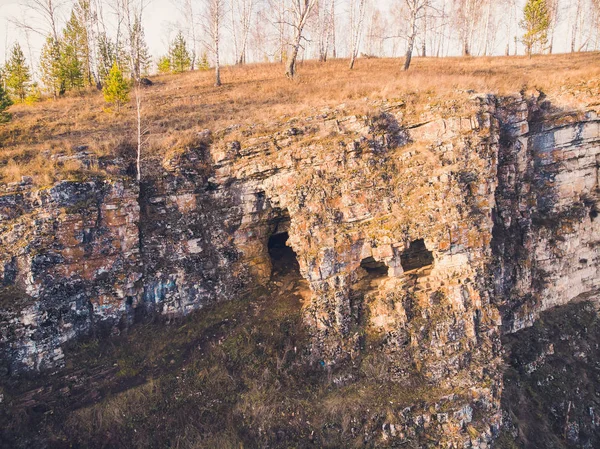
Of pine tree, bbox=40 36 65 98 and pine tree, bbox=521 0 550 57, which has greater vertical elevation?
pine tree, bbox=521 0 550 57

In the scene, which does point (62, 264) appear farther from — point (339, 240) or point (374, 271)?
point (374, 271)

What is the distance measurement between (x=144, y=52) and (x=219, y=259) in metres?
21.7

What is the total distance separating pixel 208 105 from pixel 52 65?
1262 centimetres

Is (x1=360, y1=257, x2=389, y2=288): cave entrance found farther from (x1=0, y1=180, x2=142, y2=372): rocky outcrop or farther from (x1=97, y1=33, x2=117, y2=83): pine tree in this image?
(x1=97, y1=33, x2=117, y2=83): pine tree

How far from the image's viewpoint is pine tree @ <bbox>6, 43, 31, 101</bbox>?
72.5 feet

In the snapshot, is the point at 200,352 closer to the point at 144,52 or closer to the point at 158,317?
the point at 158,317


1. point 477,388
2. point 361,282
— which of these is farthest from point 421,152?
point 477,388

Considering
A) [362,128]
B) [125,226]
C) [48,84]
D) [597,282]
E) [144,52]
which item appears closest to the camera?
[125,226]

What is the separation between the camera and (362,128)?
12719mm

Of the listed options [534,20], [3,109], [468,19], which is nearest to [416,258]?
[3,109]

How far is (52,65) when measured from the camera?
73.5 ft

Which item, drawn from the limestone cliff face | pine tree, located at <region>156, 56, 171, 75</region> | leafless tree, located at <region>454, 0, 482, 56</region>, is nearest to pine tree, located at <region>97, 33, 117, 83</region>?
pine tree, located at <region>156, 56, 171, 75</region>

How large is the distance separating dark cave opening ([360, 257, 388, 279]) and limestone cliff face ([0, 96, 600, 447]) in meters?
0.08

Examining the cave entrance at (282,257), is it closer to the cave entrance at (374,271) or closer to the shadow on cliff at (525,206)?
the cave entrance at (374,271)
